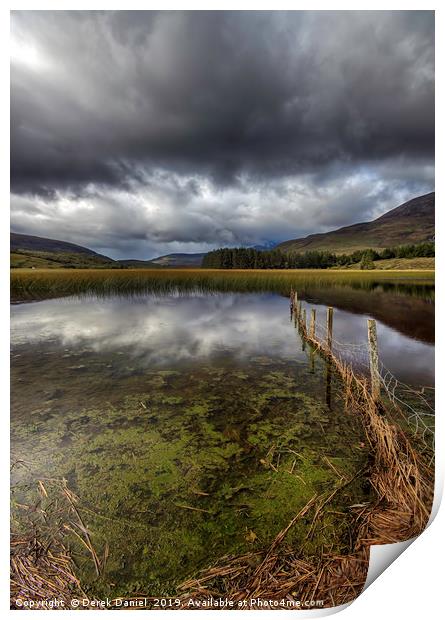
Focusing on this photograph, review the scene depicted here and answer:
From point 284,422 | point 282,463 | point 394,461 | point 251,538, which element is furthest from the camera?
point 284,422

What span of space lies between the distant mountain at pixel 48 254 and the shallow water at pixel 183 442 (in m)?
2.50

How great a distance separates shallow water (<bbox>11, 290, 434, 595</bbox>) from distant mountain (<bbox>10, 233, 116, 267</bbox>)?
2495mm

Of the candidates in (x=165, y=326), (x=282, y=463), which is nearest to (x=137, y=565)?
(x=282, y=463)

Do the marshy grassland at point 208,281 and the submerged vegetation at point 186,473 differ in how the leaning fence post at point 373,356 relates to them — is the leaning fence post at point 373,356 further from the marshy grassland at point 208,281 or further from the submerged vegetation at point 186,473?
the marshy grassland at point 208,281

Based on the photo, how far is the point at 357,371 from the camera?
20.0 feet

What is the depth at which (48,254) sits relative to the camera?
27.0 feet

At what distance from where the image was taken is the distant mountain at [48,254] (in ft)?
11.5

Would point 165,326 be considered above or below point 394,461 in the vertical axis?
above

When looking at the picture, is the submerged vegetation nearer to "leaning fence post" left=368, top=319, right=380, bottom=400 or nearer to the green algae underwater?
the green algae underwater

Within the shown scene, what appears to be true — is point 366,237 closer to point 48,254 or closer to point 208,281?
point 208,281

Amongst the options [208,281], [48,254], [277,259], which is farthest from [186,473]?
[277,259]

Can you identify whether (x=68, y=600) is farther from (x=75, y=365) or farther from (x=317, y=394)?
(x=75, y=365)
